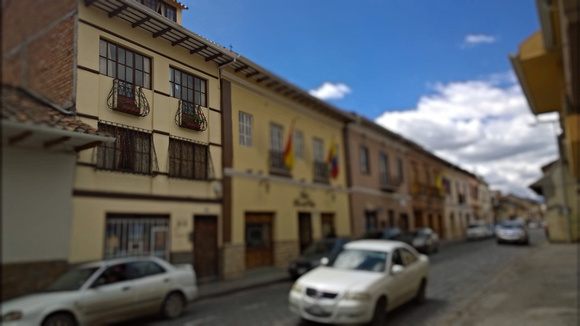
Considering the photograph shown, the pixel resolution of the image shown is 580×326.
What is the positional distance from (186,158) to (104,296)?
228 centimetres

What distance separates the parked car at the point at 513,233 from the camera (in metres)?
31.2

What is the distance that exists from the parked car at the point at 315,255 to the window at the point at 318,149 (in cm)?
323

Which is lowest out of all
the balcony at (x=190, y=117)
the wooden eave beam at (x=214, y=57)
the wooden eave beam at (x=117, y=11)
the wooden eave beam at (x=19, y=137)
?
the wooden eave beam at (x=19, y=137)

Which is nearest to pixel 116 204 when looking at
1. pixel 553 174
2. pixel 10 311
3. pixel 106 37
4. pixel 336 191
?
pixel 106 37

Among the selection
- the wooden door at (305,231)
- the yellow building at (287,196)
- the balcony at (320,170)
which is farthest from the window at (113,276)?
the wooden door at (305,231)

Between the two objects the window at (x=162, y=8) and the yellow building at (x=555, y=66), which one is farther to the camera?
the yellow building at (x=555, y=66)

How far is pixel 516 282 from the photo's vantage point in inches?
518

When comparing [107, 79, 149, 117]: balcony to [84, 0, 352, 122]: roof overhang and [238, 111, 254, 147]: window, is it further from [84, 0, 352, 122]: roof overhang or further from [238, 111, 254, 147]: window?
[238, 111, 254, 147]: window

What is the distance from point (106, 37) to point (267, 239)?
1439 centimetres

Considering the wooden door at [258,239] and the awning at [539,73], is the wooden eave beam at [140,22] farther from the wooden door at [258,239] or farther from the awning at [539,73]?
the wooden door at [258,239]

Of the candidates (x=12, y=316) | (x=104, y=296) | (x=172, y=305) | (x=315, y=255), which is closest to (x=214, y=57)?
(x=12, y=316)

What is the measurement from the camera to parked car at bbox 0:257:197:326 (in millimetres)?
1439

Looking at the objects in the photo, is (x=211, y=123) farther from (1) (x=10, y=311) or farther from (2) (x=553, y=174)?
(2) (x=553, y=174)

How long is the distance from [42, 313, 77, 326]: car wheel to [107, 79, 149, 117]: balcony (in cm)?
104
